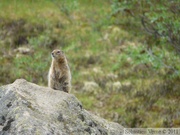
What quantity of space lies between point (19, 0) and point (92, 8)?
4.17 meters

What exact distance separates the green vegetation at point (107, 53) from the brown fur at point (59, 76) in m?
5.69

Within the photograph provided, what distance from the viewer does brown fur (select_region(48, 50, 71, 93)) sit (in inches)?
405

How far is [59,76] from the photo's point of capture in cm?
1051

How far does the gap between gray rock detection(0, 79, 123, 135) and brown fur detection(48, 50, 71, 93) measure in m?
2.28

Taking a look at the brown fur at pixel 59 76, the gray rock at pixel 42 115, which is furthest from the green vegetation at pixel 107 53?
the gray rock at pixel 42 115

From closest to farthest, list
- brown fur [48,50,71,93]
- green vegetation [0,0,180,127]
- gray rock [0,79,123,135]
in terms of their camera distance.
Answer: gray rock [0,79,123,135]
brown fur [48,50,71,93]
green vegetation [0,0,180,127]

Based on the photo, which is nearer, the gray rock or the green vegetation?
the gray rock

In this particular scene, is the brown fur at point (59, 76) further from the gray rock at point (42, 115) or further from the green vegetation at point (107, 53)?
the green vegetation at point (107, 53)

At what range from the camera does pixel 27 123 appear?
6.22m

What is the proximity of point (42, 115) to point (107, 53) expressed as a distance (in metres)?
15.9

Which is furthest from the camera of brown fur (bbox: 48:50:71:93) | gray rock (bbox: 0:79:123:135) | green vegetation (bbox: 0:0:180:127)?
green vegetation (bbox: 0:0:180:127)

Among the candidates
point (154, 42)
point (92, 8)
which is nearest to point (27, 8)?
point (92, 8)

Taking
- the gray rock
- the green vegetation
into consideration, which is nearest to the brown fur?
the gray rock

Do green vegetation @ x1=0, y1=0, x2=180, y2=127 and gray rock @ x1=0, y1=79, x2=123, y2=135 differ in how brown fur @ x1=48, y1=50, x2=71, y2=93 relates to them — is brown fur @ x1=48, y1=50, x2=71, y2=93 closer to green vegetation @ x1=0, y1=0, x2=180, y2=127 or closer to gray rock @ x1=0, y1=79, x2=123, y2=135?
gray rock @ x1=0, y1=79, x2=123, y2=135
